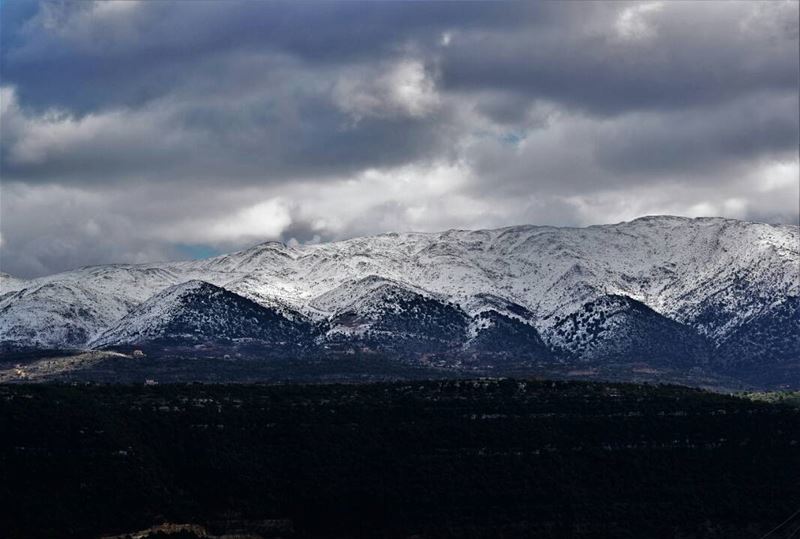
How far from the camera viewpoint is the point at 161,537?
19812cm

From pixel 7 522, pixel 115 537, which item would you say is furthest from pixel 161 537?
pixel 7 522

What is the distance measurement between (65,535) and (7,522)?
24.0 feet

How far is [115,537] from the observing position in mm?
198000

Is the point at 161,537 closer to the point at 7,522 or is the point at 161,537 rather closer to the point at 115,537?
the point at 115,537

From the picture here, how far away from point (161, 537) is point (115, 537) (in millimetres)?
5439

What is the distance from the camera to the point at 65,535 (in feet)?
646

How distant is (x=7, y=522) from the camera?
650 feet

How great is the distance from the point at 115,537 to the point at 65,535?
583cm

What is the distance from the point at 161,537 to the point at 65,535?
11.2 m
